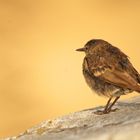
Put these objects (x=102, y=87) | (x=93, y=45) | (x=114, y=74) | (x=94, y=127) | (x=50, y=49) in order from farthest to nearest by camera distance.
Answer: (x=50, y=49) < (x=93, y=45) < (x=102, y=87) < (x=114, y=74) < (x=94, y=127)

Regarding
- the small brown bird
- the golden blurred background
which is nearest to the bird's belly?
the small brown bird

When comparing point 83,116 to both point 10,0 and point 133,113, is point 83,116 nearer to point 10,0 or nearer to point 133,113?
point 133,113

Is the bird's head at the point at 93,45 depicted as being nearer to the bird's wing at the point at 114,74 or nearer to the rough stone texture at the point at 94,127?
the bird's wing at the point at 114,74

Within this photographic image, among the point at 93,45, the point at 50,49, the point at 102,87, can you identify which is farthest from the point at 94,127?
the point at 50,49

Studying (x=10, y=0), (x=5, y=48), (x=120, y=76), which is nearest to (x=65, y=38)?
(x=5, y=48)

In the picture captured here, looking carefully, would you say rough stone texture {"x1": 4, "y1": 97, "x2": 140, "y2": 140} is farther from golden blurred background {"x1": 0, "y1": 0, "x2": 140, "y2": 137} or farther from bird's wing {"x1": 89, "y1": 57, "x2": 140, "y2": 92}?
golden blurred background {"x1": 0, "y1": 0, "x2": 140, "y2": 137}

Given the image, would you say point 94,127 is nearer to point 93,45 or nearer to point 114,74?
point 114,74

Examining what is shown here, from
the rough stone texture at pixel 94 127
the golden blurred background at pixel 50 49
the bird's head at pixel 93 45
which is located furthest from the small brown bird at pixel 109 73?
the golden blurred background at pixel 50 49
